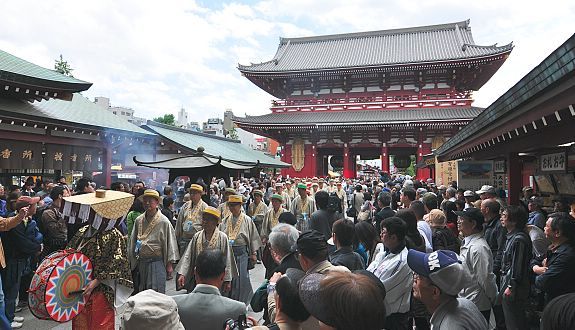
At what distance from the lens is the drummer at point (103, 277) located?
3643mm

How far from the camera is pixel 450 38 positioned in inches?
1027

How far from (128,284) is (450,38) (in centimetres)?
2801

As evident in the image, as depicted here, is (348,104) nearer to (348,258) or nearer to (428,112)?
(428,112)

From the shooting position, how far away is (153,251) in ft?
15.4

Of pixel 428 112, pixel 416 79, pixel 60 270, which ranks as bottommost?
pixel 60 270

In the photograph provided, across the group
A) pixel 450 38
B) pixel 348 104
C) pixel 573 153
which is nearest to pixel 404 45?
pixel 450 38

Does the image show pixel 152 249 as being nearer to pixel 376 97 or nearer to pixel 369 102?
pixel 369 102

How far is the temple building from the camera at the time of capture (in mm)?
20953

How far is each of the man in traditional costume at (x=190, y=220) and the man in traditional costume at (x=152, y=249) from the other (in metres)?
0.87

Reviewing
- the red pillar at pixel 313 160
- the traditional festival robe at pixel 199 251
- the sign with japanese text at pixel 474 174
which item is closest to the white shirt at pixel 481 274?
the traditional festival robe at pixel 199 251

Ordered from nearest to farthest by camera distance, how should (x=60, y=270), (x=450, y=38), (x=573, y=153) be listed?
(x=60, y=270) < (x=573, y=153) < (x=450, y=38)

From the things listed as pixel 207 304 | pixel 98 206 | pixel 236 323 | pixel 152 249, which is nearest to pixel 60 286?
pixel 98 206

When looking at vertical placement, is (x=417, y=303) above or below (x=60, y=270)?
below

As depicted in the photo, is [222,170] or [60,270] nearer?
[60,270]
